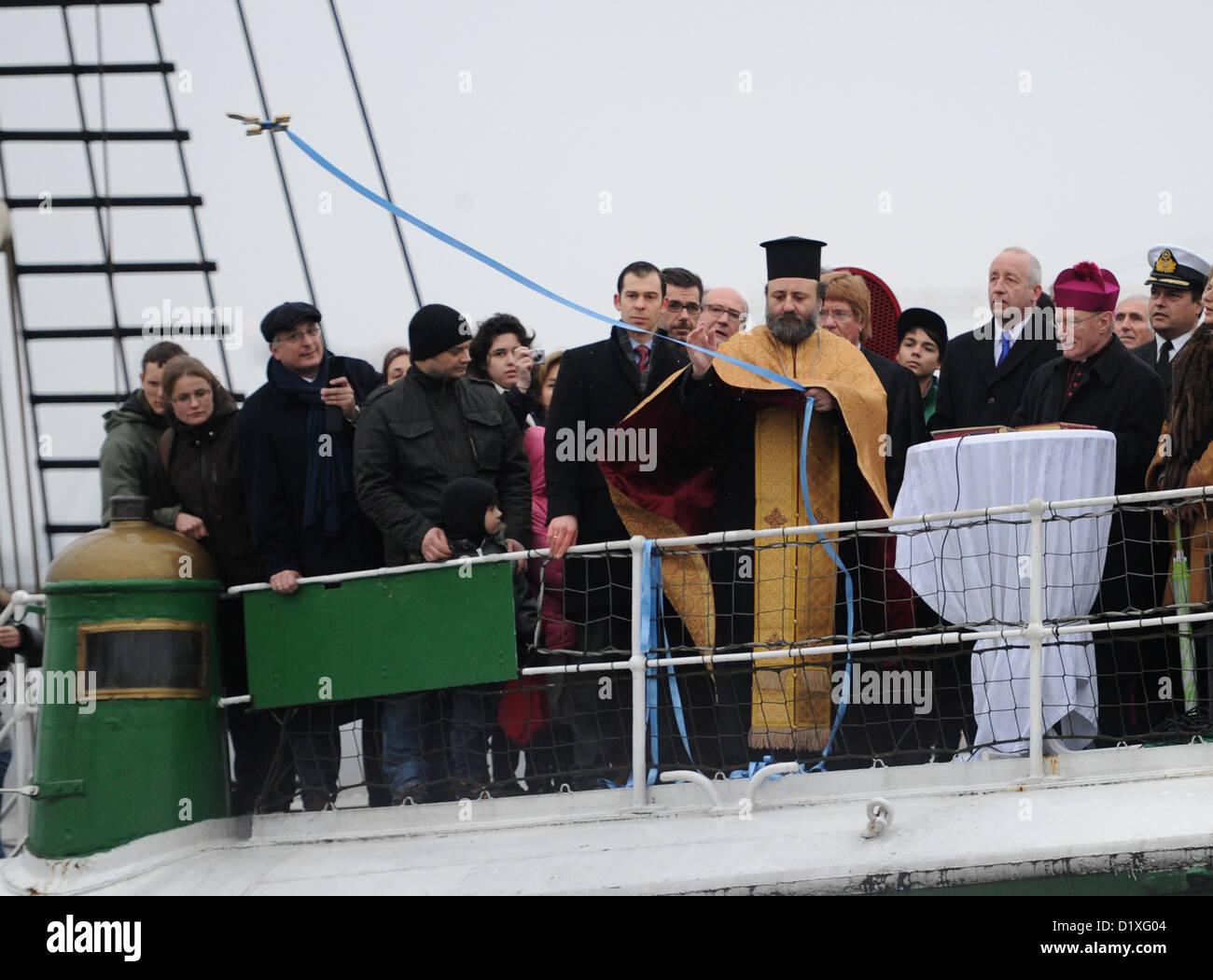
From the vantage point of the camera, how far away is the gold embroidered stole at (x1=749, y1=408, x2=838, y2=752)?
21.4 ft

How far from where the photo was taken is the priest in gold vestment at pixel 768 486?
657 centimetres

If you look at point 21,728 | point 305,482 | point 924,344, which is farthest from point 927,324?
point 21,728

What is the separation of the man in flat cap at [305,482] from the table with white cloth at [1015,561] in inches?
93.6

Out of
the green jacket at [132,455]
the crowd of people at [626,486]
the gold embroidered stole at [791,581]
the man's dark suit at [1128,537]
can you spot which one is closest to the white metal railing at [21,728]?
the green jacket at [132,455]

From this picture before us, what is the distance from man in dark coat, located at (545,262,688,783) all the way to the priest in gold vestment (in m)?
0.15

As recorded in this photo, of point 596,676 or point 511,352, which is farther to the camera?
point 511,352

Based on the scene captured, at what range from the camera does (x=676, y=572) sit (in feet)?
22.3

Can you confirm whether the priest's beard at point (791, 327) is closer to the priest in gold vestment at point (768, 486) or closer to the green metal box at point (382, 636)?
the priest in gold vestment at point (768, 486)

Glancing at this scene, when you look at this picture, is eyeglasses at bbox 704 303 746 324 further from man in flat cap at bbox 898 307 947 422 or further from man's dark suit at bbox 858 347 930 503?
man's dark suit at bbox 858 347 930 503

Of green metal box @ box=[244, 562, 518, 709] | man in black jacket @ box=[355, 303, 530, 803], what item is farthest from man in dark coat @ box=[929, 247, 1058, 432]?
green metal box @ box=[244, 562, 518, 709]
